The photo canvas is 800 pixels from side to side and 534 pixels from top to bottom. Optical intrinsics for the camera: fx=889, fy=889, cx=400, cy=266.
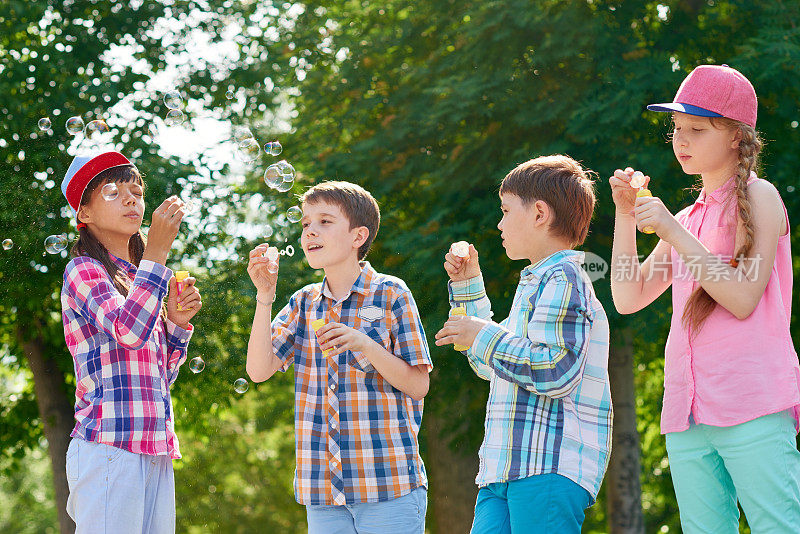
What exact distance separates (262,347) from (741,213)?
5.56 feet

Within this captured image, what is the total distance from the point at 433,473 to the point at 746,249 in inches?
293

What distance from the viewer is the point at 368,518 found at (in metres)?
3.06

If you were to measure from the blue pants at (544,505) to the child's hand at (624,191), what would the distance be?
95 centimetres

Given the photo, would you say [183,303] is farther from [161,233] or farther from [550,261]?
[550,261]

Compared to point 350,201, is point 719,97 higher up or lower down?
higher up

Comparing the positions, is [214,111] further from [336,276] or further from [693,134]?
[693,134]

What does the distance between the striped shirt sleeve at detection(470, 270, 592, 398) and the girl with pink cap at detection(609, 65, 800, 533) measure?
1.16 feet

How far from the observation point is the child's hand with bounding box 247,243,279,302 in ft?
10.6

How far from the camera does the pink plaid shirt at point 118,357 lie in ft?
9.70

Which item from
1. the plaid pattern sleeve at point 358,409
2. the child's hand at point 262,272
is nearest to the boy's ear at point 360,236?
the plaid pattern sleeve at point 358,409

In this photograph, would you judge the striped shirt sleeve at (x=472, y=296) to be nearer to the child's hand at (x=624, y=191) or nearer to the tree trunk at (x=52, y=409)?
the child's hand at (x=624, y=191)

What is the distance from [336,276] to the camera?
11.0 feet

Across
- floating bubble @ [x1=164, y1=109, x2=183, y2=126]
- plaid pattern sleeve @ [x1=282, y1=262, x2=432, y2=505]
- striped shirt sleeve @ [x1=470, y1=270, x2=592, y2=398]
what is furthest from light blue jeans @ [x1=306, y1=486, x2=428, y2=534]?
floating bubble @ [x1=164, y1=109, x2=183, y2=126]

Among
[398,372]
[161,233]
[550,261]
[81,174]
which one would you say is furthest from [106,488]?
[550,261]
